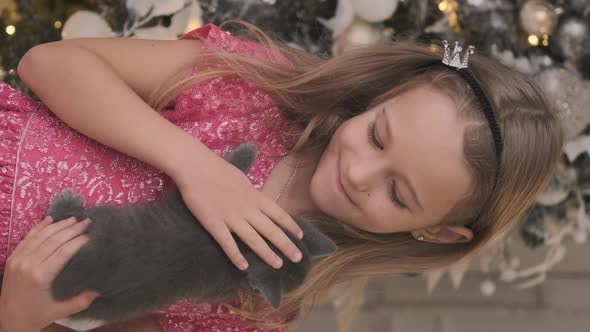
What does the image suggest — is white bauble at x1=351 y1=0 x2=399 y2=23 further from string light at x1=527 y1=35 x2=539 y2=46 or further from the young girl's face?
the young girl's face

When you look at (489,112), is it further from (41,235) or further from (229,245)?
(41,235)

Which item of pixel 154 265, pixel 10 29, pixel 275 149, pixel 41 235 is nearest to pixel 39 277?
pixel 41 235

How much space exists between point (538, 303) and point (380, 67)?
3.39 feet

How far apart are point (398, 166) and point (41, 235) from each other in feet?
1.51


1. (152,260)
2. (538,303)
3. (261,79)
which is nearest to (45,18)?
(261,79)

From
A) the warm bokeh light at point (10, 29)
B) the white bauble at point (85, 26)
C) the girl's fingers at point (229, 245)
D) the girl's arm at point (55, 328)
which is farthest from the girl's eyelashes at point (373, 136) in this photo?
the warm bokeh light at point (10, 29)

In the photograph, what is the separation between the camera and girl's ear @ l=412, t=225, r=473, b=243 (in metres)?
1.10

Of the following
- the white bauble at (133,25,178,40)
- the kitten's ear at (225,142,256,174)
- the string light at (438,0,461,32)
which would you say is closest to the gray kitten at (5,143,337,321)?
the kitten's ear at (225,142,256,174)

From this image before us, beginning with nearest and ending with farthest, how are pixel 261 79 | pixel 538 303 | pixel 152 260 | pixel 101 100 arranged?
pixel 152 260 < pixel 101 100 < pixel 261 79 < pixel 538 303

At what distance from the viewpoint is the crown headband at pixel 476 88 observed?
101 centimetres

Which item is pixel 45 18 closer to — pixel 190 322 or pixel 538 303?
pixel 190 322

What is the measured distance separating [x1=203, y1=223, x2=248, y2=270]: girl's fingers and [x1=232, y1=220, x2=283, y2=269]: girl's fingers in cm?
2

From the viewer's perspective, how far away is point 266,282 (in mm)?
819

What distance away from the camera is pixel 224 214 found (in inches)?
34.9
